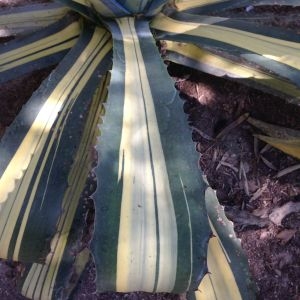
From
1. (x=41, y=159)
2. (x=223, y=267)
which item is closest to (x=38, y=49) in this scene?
(x=41, y=159)

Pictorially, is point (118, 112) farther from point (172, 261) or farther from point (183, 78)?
point (183, 78)

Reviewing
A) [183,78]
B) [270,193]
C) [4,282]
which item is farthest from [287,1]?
[4,282]

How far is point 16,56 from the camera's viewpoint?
3.87 feet

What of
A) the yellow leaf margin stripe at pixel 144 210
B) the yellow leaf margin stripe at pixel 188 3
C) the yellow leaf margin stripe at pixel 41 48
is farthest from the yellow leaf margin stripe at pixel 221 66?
the yellow leaf margin stripe at pixel 144 210

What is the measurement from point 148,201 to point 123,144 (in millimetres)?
112

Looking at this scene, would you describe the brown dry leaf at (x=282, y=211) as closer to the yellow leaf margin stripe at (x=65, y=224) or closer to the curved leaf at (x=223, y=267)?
the curved leaf at (x=223, y=267)

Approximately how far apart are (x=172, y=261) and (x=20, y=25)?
31.9 inches

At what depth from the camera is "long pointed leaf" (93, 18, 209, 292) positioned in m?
0.75

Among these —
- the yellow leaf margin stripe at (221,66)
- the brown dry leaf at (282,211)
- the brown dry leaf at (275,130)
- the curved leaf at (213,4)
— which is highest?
the curved leaf at (213,4)

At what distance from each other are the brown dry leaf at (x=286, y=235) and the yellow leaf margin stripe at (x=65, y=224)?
54 centimetres

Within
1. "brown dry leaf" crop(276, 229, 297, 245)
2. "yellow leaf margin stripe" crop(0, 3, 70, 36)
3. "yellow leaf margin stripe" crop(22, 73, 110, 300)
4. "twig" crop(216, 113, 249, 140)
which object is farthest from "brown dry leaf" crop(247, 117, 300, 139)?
"yellow leaf margin stripe" crop(0, 3, 70, 36)

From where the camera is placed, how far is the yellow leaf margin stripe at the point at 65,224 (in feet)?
3.82

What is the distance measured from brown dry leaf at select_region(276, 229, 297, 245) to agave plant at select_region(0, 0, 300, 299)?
26cm

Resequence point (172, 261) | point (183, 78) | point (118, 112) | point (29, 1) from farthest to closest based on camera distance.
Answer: point (29, 1), point (183, 78), point (118, 112), point (172, 261)
